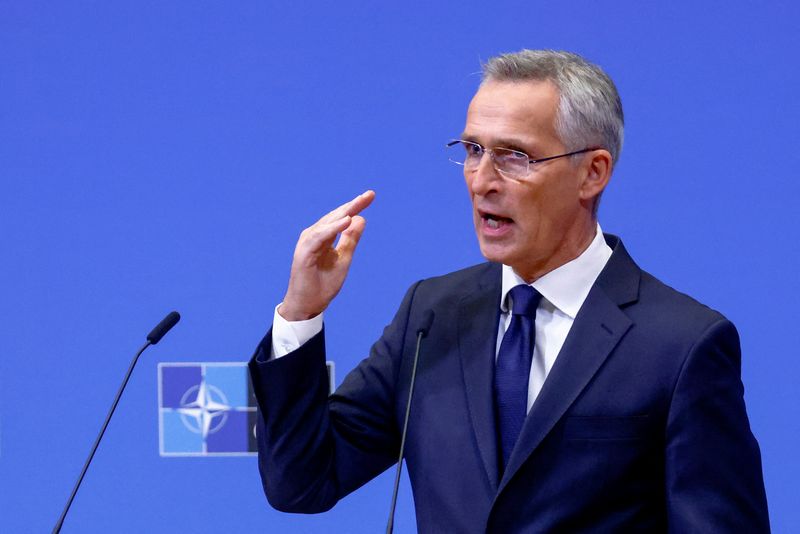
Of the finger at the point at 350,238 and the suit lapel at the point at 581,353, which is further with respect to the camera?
the finger at the point at 350,238

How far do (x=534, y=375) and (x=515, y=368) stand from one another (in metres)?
0.03

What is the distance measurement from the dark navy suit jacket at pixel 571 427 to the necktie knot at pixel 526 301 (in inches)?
1.7

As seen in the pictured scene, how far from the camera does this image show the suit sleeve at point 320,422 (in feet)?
4.69

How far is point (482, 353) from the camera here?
57.7 inches

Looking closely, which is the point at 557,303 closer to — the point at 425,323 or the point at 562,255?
the point at 562,255

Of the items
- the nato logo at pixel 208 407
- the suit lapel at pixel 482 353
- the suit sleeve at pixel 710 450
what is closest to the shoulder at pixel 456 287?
the suit lapel at pixel 482 353

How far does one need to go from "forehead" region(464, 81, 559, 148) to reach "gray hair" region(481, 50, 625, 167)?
0.04 feet

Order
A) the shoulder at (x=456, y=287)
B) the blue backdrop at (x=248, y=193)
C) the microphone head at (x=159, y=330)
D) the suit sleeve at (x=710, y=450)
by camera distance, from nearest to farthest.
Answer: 1. the suit sleeve at (x=710, y=450)
2. the microphone head at (x=159, y=330)
3. the shoulder at (x=456, y=287)
4. the blue backdrop at (x=248, y=193)

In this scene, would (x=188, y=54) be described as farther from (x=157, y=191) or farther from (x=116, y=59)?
(x=157, y=191)

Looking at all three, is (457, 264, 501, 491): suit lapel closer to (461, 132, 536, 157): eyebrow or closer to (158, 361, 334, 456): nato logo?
(461, 132, 536, 157): eyebrow

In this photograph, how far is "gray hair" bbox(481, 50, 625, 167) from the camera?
4.71 ft

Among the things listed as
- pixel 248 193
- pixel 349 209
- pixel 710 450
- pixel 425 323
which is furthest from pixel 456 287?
pixel 248 193

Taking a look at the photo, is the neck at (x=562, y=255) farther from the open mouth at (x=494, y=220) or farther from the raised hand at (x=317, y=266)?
the raised hand at (x=317, y=266)

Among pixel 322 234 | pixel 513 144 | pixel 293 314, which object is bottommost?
pixel 293 314
